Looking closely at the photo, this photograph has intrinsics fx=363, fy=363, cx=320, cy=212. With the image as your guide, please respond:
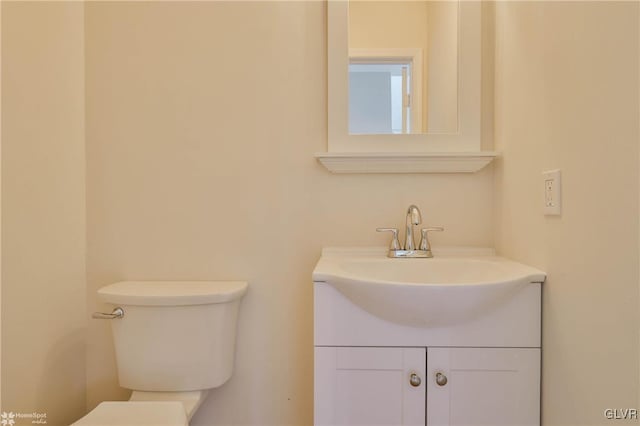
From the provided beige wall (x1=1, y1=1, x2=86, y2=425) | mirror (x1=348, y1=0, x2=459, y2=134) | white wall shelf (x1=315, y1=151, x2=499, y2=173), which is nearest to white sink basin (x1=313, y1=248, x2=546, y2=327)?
white wall shelf (x1=315, y1=151, x2=499, y2=173)

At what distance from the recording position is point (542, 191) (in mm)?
932

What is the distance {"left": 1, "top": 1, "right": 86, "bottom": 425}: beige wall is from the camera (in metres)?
1.02

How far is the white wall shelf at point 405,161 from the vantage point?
120 cm

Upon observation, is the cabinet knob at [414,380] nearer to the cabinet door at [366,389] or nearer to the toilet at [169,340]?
the cabinet door at [366,389]

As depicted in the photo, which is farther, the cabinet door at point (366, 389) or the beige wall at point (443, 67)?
the beige wall at point (443, 67)

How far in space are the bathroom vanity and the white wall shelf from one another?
432 millimetres

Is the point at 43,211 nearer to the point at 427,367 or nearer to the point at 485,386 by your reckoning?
the point at 427,367

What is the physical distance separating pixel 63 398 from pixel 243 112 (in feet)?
3.78

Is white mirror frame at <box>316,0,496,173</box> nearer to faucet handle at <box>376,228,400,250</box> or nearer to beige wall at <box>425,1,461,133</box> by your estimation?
beige wall at <box>425,1,461,133</box>

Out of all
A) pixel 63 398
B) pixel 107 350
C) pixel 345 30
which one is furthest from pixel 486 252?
pixel 63 398

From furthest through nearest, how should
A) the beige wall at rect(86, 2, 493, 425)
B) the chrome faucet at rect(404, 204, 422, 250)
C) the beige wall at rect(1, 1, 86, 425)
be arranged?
1. the beige wall at rect(86, 2, 493, 425)
2. the chrome faucet at rect(404, 204, 422, 250)
3. the beige wall at rect(1, 1, 86, 425)

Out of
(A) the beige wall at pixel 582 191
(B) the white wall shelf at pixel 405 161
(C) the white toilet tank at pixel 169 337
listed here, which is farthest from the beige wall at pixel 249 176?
(A) the beige wall at pixel 582 191

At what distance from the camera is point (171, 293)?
3.71ft

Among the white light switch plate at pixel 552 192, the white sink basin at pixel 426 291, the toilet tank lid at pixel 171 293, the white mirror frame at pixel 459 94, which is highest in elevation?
the white mirror frame at pixel 459 94
